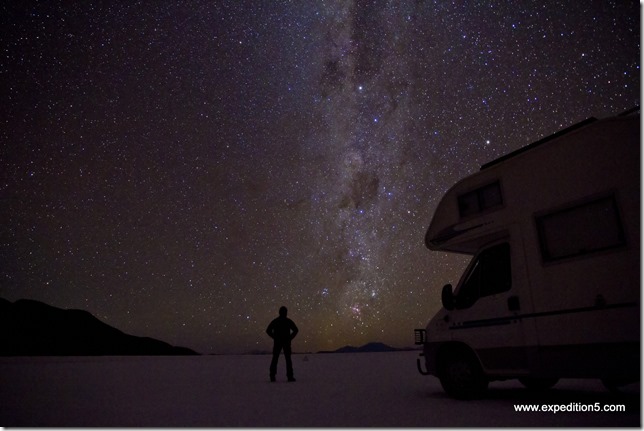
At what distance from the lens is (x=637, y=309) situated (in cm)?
517

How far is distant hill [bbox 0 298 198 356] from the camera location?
129 meters

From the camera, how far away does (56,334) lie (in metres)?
144

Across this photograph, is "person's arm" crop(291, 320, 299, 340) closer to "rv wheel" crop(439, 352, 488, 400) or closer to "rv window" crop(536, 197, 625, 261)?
"rv wheel" crop(439, 352, 488, 400)

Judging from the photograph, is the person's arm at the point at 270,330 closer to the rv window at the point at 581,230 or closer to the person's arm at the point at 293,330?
the person's arm at the point at 293,330

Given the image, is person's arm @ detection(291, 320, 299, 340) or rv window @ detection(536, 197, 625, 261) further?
person's arm @ detection(291, 320, 299, 340)

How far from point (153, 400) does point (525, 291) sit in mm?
6454

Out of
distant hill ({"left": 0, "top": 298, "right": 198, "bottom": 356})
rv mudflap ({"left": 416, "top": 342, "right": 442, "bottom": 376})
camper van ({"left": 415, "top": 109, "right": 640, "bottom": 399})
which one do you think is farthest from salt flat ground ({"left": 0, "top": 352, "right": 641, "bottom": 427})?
distant hill ({"left": 0, "top": 298, "right": 198, "bottom": 356})

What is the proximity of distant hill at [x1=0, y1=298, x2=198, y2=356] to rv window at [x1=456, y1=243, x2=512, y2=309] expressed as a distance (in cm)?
14270

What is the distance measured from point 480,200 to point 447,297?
67.4 inches

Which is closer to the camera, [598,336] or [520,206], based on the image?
[598,336]

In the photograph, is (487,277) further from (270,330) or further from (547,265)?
(270,330)

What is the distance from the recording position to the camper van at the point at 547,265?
5.40 meters

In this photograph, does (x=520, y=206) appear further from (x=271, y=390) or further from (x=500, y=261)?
(x=271, y=390)

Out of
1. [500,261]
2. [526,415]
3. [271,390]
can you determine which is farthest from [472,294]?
[271,390]
